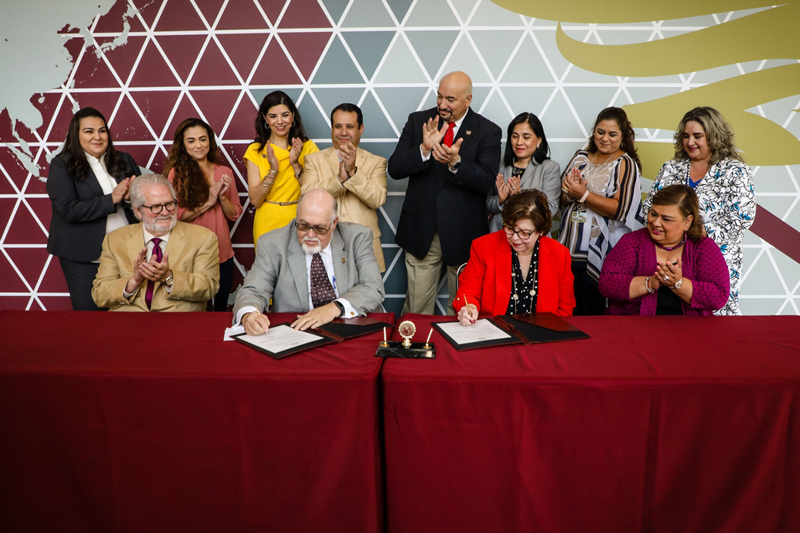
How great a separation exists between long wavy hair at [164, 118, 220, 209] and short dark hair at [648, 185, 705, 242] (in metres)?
2.64

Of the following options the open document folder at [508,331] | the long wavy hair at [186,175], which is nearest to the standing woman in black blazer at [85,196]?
the long wavy hair at [186,175]

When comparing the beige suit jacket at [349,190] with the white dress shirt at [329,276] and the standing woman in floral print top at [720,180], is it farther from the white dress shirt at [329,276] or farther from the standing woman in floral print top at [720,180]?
the standing woman in floral print top at [720,180]

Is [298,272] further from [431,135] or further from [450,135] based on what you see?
[450,135]

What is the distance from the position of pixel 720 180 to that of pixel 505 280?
4.54 feet

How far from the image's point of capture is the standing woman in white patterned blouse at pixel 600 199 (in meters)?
2.75

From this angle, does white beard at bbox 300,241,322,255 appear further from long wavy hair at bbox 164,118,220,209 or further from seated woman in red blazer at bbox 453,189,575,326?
long wavy hair at bbox 164,118,220,209

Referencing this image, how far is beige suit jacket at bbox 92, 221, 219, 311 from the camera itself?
2.22 m

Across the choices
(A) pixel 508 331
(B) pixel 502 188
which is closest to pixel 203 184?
(B) pixel 502 188

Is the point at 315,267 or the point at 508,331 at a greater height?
the point at 315,267

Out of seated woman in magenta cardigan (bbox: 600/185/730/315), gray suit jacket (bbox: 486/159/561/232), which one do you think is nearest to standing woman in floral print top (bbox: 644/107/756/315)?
seated woman in magenta cardigan (bbox: 600/185/730/315)

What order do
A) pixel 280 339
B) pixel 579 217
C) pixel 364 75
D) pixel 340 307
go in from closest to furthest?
pixel 280 339 → pixel 340 307 → pixel 579 217 → pixel 364 75

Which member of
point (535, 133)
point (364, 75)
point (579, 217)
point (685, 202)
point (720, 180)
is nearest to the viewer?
point (685, 202)

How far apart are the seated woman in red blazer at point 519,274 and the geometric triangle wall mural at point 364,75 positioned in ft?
4.93

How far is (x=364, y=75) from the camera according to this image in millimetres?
3473
